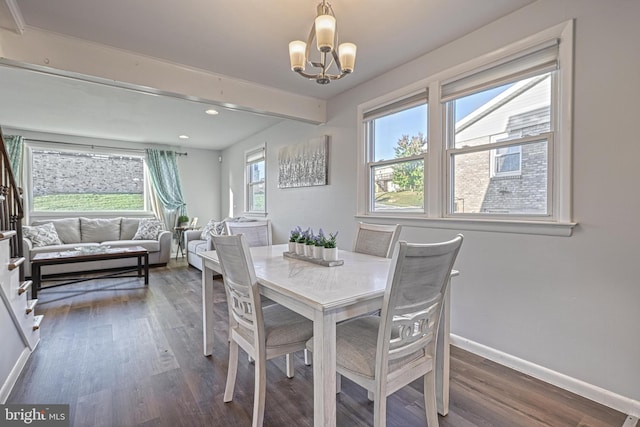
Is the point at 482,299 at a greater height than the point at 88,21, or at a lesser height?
lesser

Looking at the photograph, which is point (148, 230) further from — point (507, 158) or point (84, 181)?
point (507, 158)

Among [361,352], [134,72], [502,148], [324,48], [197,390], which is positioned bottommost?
[197,390]

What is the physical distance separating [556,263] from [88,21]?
11.4ft

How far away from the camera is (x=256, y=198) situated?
18.4 feet

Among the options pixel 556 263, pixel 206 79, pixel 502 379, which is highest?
pixel 206 79

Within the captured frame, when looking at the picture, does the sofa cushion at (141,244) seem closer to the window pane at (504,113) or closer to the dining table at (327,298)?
the dining table at (327,298)

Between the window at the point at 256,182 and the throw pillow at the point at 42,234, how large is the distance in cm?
300

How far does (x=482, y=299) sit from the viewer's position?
2273 millimetres

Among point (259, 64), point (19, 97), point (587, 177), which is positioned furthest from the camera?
point (19, 97)

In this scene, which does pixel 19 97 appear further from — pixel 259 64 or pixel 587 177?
pixel 587 177

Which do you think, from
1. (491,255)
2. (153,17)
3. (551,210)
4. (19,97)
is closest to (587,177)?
(551,210)

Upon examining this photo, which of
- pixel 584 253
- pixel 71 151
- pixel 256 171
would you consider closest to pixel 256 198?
pixel 256 171

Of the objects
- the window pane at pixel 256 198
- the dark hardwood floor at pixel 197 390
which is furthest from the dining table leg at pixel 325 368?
the window pane at pixel 256 198

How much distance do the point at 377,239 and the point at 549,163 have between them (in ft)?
3.91
